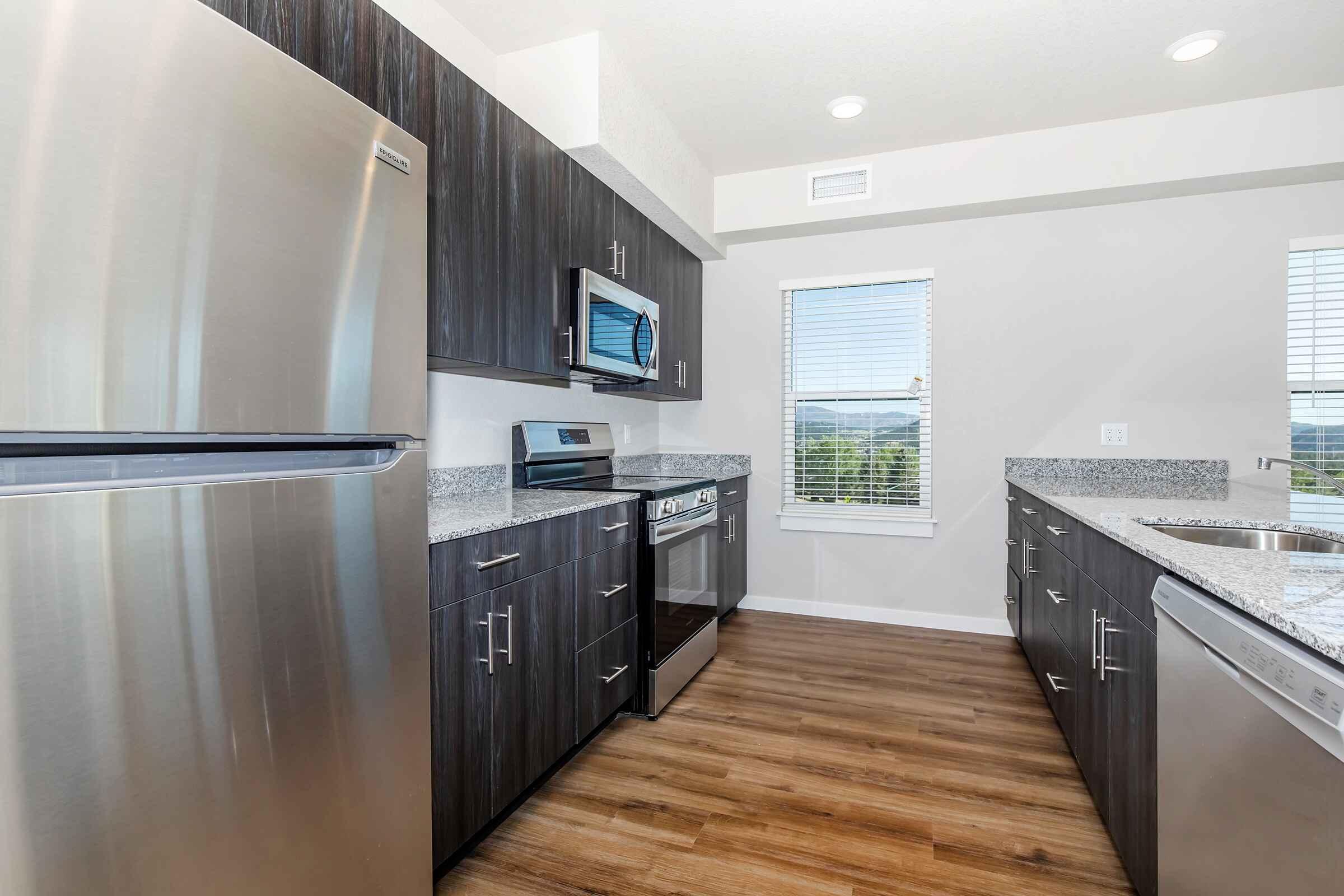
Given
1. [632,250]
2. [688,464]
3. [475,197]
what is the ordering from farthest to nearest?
[688,464] → [632,250] → [475,197]

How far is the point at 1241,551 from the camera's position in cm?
145

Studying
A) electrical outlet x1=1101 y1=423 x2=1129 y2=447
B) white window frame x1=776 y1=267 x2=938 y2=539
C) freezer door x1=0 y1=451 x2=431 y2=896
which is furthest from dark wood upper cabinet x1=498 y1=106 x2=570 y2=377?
electrical outlet x1=1101 y1=423 x2=1129 y2=447

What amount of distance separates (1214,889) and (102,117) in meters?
2.03

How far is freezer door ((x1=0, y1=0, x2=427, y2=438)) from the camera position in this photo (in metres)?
0.77

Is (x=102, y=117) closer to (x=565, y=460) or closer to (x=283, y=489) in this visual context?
(x=283, y=489)

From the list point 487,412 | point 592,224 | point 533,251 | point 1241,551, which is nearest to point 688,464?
point 487,412

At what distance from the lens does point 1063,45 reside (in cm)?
254

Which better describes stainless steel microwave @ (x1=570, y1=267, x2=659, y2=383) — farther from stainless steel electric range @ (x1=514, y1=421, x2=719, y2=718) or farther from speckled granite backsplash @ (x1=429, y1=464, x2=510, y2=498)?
speckled granite backsplash @ (x1=429, y1=464, x2=510, y2=498)

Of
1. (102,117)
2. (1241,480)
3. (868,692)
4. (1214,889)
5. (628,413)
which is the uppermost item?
(102,117)

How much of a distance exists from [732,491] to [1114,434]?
203cm

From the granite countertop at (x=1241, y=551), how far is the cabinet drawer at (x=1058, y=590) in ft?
0.67

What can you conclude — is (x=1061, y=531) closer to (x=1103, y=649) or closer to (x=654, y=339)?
(x=1103, y=649)

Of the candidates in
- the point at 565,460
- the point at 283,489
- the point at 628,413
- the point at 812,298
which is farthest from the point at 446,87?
the point at 812,298

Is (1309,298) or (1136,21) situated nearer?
(1136,21)
